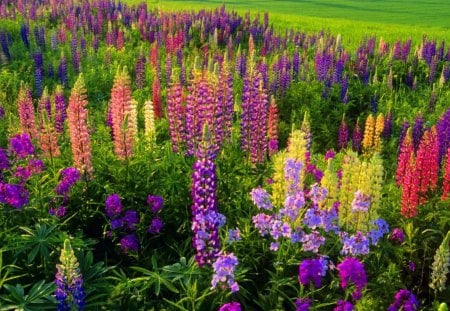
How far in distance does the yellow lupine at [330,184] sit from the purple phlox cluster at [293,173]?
232 millimetres

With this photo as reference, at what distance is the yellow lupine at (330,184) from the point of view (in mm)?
4000

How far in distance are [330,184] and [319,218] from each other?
410mm

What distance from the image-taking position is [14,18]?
15938mm

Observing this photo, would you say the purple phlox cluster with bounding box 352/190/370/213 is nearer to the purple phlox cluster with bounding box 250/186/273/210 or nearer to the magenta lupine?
the purple phlox cluster with bounding box 250/186/273/210

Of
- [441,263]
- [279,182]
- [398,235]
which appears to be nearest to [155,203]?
[279,182]

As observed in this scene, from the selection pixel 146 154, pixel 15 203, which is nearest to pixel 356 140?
pixel 146 154

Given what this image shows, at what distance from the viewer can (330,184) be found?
405 cm

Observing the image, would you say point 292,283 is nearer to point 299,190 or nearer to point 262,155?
point 299,190

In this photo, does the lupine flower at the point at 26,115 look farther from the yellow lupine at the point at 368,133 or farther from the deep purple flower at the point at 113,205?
the yellow lupine at the point at 368,133

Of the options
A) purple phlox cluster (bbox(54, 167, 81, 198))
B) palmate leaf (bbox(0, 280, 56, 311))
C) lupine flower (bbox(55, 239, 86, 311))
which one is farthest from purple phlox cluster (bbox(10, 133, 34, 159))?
lupine flower (bbox(55, 239, 86, 311))

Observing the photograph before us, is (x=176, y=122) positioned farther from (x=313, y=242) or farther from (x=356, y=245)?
(x=356, y=245)

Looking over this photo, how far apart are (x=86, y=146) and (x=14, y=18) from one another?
12901 mm

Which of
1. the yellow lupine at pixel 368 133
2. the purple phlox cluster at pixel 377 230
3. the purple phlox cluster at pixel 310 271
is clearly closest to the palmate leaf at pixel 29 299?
the purple phlox cluster at pixel 310 271

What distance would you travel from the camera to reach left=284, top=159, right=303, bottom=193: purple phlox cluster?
3861mm
